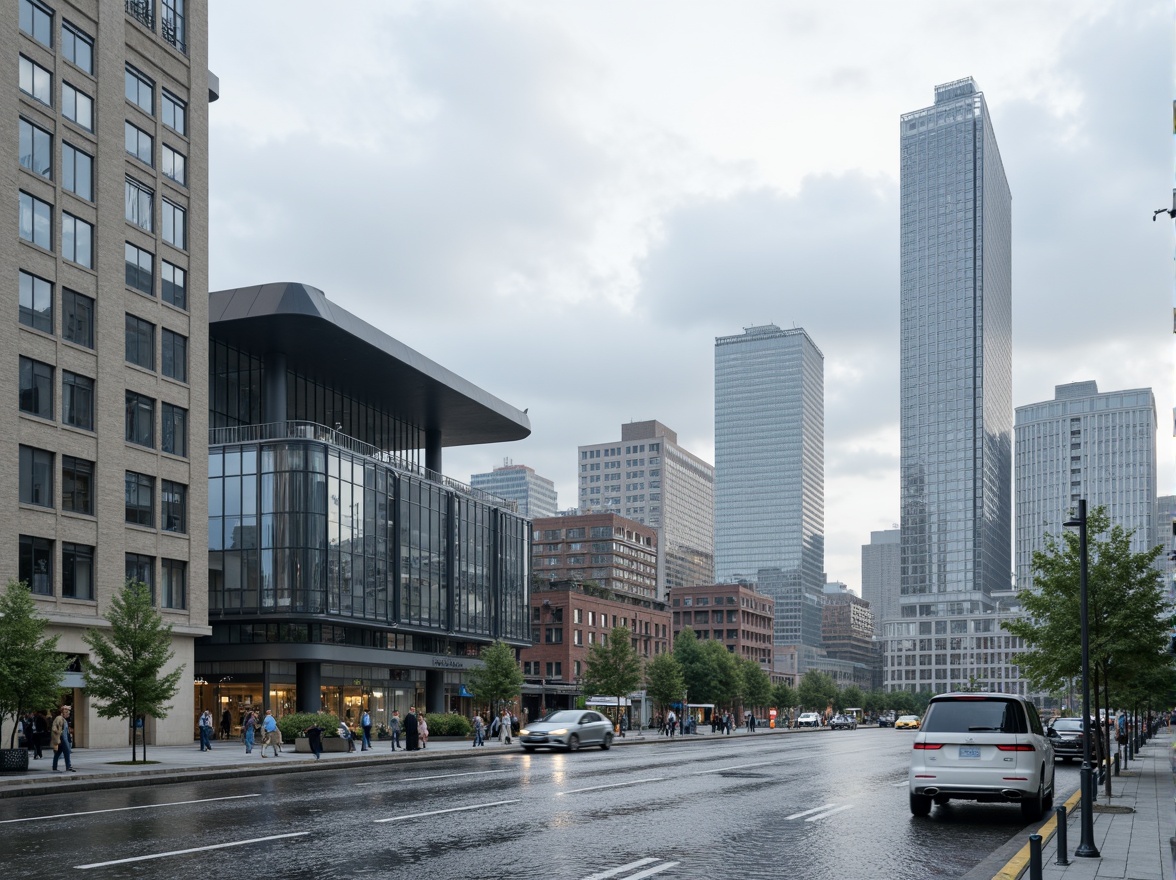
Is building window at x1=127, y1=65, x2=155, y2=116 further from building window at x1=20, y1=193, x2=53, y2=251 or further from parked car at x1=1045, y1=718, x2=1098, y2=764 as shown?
parked car at x1=1045, y1=718, x2=1098, y2=764

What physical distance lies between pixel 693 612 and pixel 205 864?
16473 cm

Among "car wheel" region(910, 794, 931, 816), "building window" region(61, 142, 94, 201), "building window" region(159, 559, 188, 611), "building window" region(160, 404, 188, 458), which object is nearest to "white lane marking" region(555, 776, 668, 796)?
"car wheel" region(910, 794, 931, 816)

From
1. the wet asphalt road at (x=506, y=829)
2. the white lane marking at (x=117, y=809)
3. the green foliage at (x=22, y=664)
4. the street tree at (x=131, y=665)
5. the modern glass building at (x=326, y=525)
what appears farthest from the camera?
the modern glass building at (x=326, y=525)

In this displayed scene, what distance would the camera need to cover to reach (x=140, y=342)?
47688 millimetres

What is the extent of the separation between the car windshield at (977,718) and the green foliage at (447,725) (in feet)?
148

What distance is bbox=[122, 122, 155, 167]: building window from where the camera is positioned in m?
48.0

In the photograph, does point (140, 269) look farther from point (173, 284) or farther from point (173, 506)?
point (173, 506)

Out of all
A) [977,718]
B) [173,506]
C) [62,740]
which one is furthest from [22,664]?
[977,718]

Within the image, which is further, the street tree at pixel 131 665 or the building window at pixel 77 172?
the building window at pixel 77 172

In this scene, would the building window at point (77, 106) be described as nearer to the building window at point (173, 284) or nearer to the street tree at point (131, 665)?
the building window at point (173, 284)

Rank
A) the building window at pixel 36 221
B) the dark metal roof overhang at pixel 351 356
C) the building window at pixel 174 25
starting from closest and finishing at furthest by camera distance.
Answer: the building window at pixel 36 221 → the building window at pixel 174 25 → the dark metal roof overhang at pixel 351 356

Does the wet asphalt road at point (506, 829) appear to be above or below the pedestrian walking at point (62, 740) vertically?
above

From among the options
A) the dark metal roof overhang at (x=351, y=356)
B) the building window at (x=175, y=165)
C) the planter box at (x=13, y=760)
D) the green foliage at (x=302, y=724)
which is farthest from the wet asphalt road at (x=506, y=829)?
the dark metal roof overhang at (x=351, y=356)

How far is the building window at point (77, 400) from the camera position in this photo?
43281 mm
